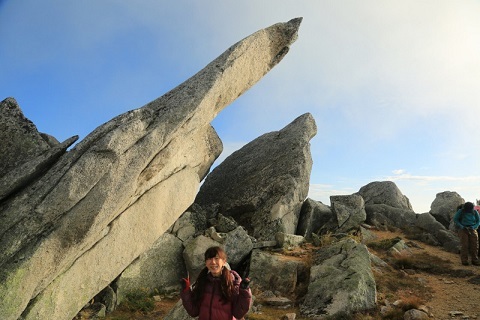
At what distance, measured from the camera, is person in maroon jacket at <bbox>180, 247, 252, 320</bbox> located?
7027 mm

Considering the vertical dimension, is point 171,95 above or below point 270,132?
below

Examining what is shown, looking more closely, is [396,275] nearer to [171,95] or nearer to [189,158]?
[189,158]

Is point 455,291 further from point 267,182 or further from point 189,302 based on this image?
point 189,302

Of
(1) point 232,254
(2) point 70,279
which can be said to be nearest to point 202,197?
(1) point 232,254

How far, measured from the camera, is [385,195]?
4125cm

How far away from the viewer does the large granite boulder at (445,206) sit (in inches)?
1420

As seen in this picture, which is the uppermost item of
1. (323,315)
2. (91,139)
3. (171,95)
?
(171,95)

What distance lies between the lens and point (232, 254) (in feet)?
62.0

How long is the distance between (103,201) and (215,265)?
7018 mm

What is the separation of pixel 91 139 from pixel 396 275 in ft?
54.2

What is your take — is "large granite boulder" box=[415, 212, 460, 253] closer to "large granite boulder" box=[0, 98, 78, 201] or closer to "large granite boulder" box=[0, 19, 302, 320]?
"large granite boulder" box=[0, 19, 302, 320]

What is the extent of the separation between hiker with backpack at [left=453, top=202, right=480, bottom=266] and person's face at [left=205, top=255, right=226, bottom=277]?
19.9 metres

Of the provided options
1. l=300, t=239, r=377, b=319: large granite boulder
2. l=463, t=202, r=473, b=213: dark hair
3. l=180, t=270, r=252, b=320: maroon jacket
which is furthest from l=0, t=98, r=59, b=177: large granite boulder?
l=463, t=202, r=473, b=213: dark hair

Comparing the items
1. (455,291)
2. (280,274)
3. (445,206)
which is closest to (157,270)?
(280,274)
